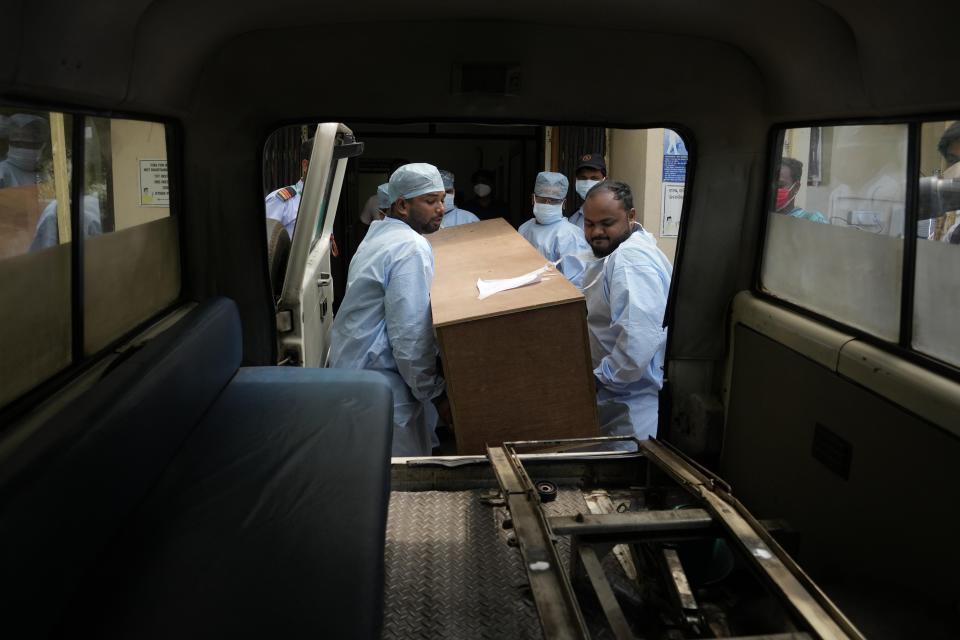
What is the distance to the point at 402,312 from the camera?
4.00 m

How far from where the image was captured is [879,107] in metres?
2.26

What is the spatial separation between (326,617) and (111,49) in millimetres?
1616

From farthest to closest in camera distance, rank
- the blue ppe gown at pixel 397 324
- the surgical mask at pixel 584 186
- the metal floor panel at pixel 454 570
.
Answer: the surgical mask at pixel 584 186
the blue ppe gown at pixel 397 324
the metal floor panel at pixel 454 570

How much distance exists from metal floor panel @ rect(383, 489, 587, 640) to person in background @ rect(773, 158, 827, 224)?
1389 mm

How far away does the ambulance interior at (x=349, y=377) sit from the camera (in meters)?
1.82

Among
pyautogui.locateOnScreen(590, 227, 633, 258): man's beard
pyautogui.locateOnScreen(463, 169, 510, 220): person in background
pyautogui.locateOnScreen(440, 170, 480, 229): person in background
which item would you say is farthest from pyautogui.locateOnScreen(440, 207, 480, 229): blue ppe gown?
pyautogui.locateOnScreen(590, 227, 633, 258): man's beard

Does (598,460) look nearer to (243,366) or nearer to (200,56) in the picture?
(243,366)

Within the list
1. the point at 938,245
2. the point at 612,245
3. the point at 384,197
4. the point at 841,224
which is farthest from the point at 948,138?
the point at 384,197

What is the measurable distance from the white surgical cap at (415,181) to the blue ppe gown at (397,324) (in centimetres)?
18

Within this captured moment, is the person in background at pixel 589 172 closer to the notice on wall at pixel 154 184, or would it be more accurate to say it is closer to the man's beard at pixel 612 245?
the man's beard at pixel 612 245

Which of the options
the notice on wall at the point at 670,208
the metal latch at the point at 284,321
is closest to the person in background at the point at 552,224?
the notice on wall at the point at 670,208

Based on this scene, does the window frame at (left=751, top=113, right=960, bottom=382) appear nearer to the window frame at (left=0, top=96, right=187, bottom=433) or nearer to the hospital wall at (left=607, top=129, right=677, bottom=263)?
the window frame at (left=0, top=96, right=187, bottom=433)

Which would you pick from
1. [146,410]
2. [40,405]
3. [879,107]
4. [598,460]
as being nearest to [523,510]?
[598,460]

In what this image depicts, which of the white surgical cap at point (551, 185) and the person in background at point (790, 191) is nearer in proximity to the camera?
the person in background at point (790, 191)
